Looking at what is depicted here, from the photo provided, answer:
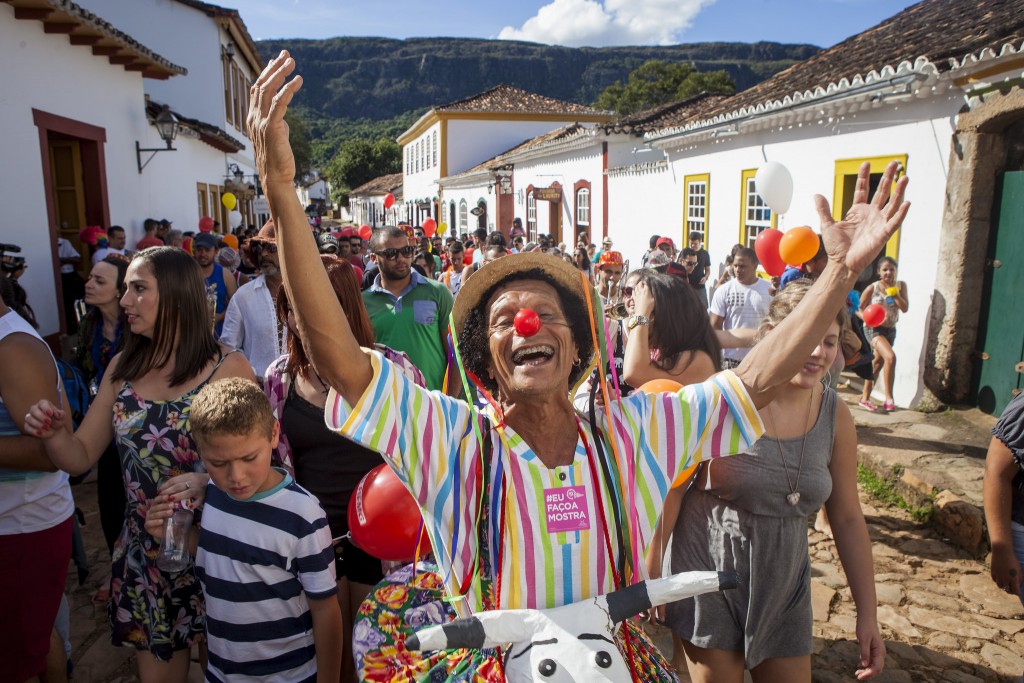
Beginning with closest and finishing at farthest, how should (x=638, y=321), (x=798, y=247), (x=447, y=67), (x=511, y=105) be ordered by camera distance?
(x=638, y=321) < (x=798, y=247) < (x=511, y=105) < (x=447, y=67)

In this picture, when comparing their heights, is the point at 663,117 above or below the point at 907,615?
above

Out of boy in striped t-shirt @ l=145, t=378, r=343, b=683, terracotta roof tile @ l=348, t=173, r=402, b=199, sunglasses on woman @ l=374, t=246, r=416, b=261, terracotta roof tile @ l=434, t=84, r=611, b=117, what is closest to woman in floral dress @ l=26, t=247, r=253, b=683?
boy in striped t-shirt @ l=145, t=378, r=343, b=683

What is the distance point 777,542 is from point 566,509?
3.51 ft

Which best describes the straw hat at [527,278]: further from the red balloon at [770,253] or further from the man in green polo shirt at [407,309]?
the red balloon at [770,253]

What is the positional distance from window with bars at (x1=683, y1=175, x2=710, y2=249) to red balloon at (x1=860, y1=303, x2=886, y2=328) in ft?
18.1

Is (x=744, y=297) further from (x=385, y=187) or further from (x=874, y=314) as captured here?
(x=385, y=187)

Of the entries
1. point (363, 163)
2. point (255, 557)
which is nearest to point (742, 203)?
point (255, 557)

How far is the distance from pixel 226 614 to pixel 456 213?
109 feet

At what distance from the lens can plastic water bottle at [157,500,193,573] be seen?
228 cm

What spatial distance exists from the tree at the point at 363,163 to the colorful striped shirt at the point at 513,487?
71.6 metres

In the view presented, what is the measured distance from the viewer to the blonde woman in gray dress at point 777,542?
7.43ft

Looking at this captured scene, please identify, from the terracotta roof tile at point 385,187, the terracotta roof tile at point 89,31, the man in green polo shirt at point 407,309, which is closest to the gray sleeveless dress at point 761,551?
the man in green polo shirt at point 407,309

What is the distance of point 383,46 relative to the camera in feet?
526

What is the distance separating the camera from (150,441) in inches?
97.1
